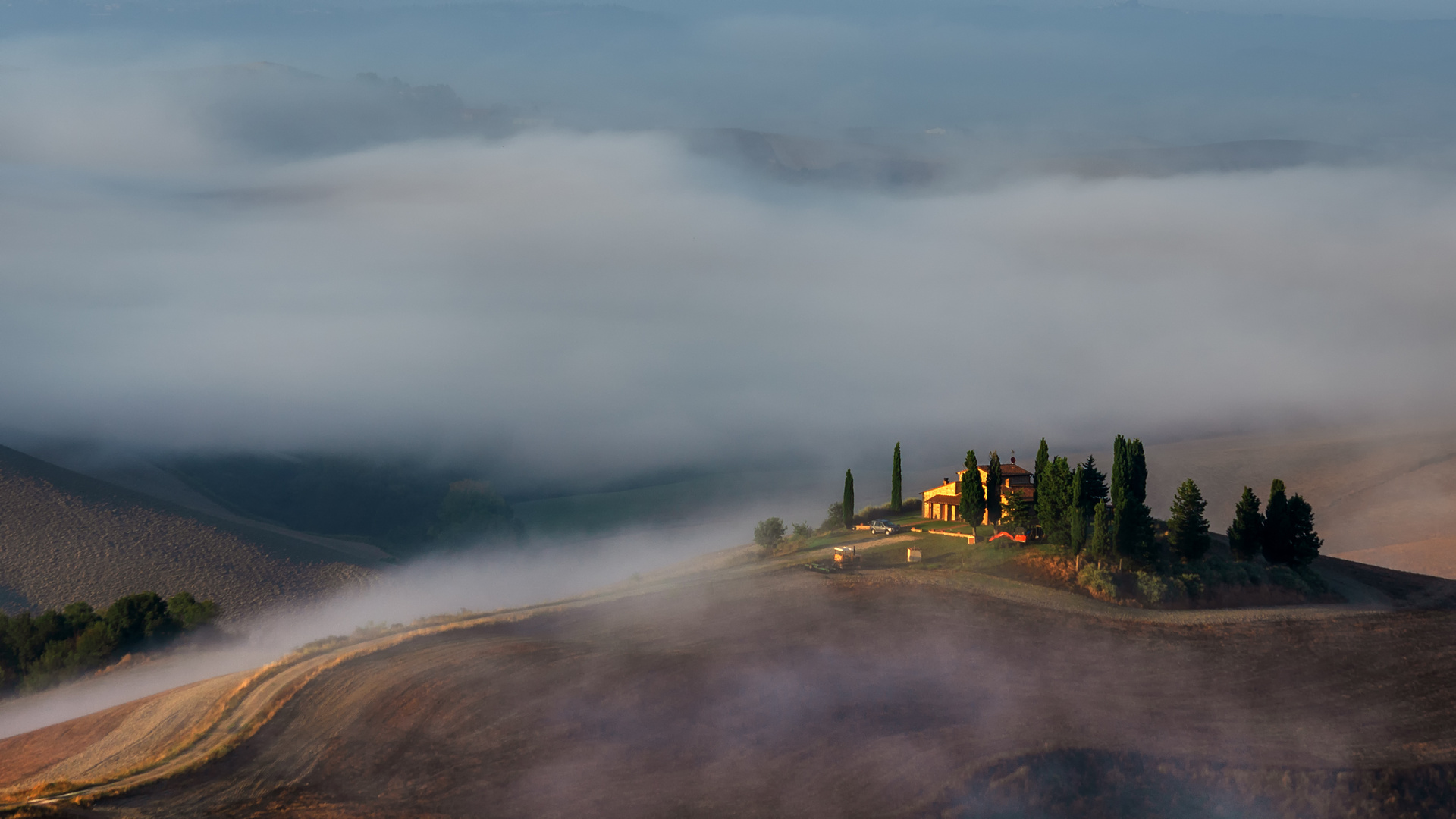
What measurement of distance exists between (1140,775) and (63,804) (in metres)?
52.5

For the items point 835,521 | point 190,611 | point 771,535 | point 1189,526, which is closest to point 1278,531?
point 1189,526

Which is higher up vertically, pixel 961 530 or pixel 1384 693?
pixel 961 530

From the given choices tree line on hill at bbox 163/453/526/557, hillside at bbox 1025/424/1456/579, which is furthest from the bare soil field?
tree line on hill at bbox 163/453/526/557

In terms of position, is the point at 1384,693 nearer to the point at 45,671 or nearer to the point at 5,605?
the point at 45,671

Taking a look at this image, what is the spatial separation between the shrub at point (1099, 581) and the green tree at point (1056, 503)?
3.14m

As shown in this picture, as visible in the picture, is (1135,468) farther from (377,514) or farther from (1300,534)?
(377,514)

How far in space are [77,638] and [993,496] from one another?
2810 inches

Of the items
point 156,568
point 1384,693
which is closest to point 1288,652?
point 1384,693

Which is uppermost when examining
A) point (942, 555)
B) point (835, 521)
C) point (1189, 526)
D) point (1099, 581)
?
point (835, 521)

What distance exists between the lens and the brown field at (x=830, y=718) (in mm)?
57281

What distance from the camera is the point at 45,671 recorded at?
8538cm

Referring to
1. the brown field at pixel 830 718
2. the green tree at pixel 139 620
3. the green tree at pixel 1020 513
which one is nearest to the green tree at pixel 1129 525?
the brown field at pixel 830 718

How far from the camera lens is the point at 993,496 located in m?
90.6

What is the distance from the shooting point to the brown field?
188ft
